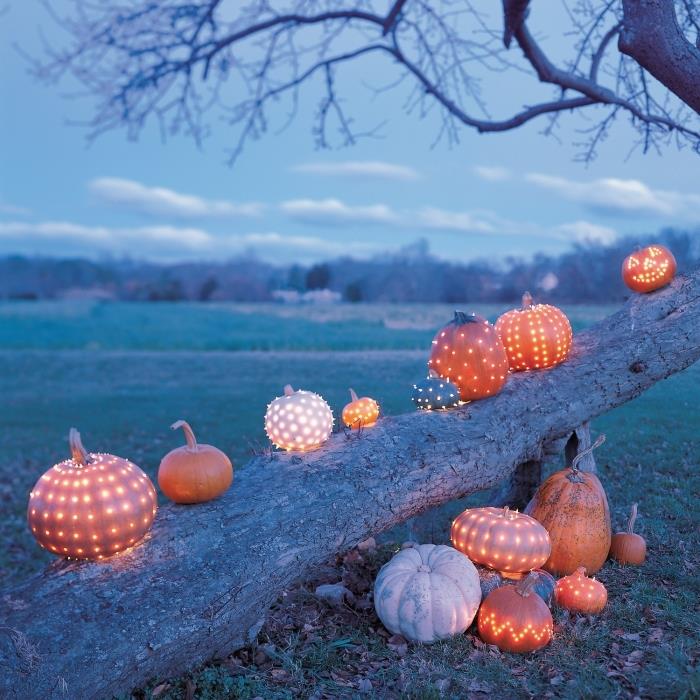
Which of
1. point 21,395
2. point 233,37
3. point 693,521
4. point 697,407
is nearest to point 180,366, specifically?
point 21,395

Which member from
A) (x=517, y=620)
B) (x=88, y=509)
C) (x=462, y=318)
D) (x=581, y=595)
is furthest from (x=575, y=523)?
(x=88, y=509)

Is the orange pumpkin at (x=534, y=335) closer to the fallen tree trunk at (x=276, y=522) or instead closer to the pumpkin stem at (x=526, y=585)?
the fallen tree trunk at (x=276, y=522)

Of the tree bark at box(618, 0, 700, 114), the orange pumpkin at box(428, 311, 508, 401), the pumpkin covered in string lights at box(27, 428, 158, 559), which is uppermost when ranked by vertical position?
the tree bark at box(618, 0, 700, 114)

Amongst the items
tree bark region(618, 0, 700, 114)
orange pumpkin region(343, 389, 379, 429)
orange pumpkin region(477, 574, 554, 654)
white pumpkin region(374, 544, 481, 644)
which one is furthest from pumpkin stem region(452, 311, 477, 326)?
tree bark region(618, 0, 700, 114)

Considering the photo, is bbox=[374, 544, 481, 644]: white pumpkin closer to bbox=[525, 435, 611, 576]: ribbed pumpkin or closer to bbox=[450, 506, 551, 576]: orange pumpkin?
bbox=[450, 506, 551, 576]: orange pumpkin

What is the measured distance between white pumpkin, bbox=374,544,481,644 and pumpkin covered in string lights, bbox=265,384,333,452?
123 centimetres

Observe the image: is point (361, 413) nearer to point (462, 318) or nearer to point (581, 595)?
point (462, 318)

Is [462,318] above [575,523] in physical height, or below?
above

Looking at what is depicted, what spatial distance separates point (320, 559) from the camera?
216 inches

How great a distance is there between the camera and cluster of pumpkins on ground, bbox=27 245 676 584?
4762mm

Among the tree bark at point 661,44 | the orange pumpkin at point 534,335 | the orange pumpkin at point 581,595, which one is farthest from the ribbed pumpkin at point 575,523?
the tree bark at point 661,44

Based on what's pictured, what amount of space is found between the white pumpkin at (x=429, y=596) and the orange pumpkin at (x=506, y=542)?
0.23 meters

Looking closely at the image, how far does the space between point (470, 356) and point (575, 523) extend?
1679 mm

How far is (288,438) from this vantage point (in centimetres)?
613
